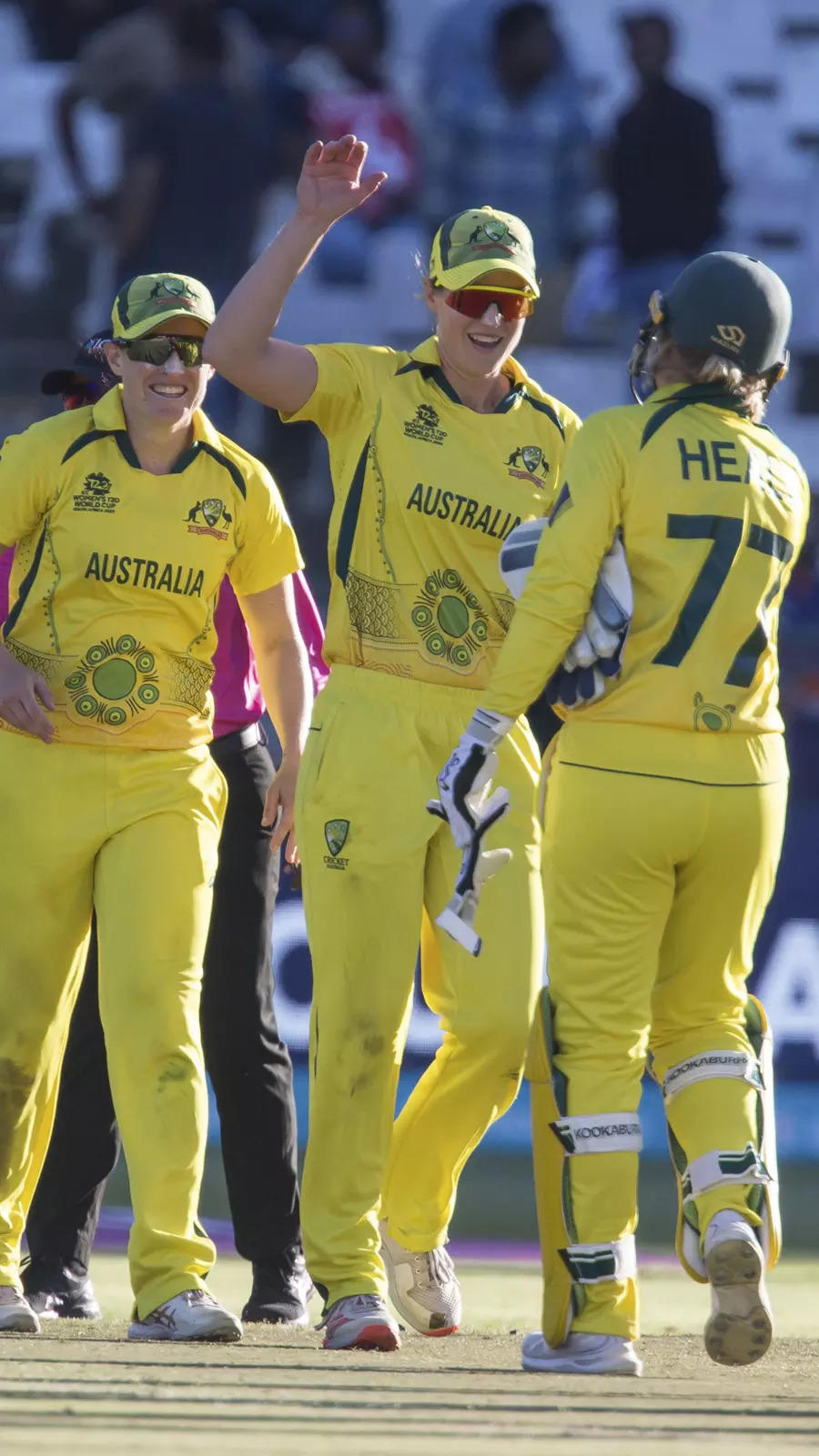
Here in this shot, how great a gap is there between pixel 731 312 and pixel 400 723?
3.33 feet

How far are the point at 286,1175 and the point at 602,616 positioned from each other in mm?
1784

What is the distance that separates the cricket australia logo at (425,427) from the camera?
4.48 m

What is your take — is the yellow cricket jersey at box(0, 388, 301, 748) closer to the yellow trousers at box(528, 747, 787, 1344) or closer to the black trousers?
the black trousers

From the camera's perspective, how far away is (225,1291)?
19.7 feet

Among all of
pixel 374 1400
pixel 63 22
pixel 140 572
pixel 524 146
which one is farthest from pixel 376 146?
pixel 374 1400

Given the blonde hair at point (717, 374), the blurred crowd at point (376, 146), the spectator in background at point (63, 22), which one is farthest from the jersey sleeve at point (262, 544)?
the spectator in background at point (63, 22)

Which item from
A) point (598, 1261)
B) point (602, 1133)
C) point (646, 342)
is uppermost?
point (646, 342)

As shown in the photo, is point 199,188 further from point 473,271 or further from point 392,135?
point 473,271

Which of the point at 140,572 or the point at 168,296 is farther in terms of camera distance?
the point at 168,296

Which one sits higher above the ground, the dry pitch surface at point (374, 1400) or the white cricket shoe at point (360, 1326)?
the dry pitch surface at point (374, 1400)

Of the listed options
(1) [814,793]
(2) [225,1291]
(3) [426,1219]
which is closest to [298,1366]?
(3) [426,1219]

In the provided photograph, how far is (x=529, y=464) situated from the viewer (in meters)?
4.55

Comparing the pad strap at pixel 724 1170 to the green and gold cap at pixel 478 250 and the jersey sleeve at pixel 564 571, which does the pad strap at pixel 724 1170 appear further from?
the green and gold cap at pixel 478 250

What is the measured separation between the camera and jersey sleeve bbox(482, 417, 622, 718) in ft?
12.7
